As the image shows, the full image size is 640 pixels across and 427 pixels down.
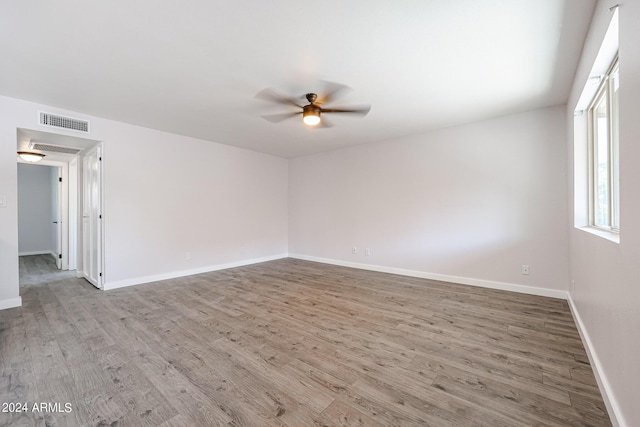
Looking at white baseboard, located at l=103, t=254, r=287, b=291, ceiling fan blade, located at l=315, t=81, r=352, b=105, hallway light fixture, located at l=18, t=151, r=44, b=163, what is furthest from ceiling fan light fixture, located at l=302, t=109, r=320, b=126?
hallway light fixture, located at l=18, t=151, r=44, b=163

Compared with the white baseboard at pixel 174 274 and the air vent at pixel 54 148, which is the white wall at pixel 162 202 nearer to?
the white baseboard at pixel 174 274

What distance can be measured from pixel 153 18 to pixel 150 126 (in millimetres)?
2748

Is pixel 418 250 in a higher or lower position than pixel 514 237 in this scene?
lower

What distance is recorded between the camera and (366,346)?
7.27 ft

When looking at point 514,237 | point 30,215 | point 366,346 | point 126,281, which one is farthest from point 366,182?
point 30,215

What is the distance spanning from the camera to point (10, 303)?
308 centimetres

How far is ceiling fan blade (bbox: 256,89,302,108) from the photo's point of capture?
288 centimetres

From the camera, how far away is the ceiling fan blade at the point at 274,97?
2883 millimetres

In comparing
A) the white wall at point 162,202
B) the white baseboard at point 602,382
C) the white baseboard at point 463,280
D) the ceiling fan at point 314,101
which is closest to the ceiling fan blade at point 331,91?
the ceiling fan at point 314,101

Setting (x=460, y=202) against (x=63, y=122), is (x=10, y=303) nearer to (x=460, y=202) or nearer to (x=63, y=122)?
(x=63, y=122)

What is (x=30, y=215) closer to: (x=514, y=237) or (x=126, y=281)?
(x=126, y=281)

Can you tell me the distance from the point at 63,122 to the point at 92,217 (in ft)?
4.79

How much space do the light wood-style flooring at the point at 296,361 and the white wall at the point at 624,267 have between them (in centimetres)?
27

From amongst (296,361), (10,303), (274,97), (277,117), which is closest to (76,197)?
(10,303)
